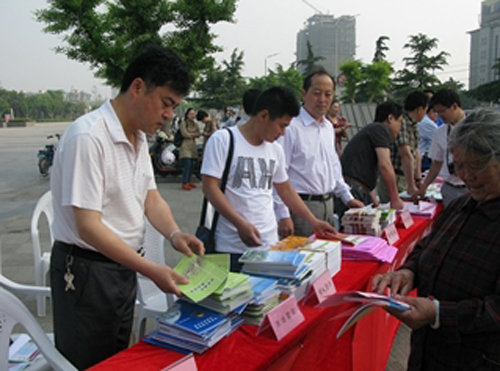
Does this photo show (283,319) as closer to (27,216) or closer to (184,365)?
(184,365)

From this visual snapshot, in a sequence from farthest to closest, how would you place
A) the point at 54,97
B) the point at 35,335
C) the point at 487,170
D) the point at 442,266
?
1. the point at 54,97
2. the point at 35,335
3. the point at 442,266
4. the point at 487,170

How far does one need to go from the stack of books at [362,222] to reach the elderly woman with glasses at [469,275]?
43.8 inches

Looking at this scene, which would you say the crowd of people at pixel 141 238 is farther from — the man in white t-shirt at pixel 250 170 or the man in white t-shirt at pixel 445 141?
the man in white t-shirt at pixel 445 141

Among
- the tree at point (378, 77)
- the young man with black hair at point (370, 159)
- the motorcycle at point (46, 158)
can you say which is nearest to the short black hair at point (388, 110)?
the young man with black hair at point (370, 159)

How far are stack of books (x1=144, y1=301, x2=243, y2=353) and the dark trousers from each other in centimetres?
29

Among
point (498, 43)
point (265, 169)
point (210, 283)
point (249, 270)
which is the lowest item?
point (249, 270)

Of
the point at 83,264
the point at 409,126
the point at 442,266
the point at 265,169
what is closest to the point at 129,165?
the point at 83,264

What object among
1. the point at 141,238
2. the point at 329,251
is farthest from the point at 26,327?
the point at 329,251

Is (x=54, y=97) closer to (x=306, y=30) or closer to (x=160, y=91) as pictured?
(x=306, y=30)

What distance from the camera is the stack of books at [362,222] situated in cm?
256

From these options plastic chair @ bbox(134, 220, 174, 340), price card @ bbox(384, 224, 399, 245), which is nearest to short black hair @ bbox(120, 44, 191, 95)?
plastic chair @ bbox(134, 220, 174, 340)

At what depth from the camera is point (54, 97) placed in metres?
83.1

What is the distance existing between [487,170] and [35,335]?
157cm

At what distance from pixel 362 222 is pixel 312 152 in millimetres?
610
